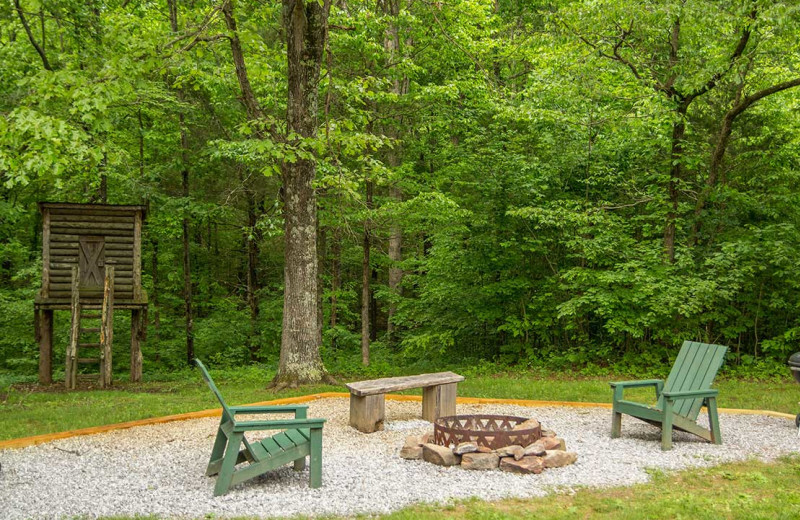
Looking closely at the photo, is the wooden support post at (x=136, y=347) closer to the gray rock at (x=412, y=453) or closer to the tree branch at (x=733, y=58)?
the gray rock at (x=412, y=453)

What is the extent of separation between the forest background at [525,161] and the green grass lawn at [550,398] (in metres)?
1.53

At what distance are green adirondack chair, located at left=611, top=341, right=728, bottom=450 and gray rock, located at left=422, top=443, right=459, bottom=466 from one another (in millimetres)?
1952

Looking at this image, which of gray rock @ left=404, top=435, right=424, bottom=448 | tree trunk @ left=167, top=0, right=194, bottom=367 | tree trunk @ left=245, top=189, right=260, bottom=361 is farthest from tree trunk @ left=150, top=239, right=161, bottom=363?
gray rock @ left=404, top=435, right=424, bottom=448

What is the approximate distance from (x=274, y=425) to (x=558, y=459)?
223 centimetres

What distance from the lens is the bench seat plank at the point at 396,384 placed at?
662cm

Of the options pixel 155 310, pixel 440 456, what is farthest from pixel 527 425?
pixel 155 310

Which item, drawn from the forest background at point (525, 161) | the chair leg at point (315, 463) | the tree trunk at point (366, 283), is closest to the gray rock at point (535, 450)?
the chair leg at point (315, 463)

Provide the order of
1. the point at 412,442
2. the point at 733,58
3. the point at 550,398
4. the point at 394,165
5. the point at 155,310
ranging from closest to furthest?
the point at 412,442 → the point at 550,398 → the point at 733,58 → the point at 394,165 → the point at 155,310

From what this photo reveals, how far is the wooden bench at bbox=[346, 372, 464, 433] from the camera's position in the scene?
6.66m

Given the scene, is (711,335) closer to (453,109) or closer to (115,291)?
(453,109)

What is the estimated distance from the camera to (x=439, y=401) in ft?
23.5

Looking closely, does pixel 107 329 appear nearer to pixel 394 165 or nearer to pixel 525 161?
pixel 394 165

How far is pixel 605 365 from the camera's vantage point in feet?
39.2

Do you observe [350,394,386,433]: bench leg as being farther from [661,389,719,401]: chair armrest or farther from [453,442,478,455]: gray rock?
[661,389,719,401]: chair armrest
